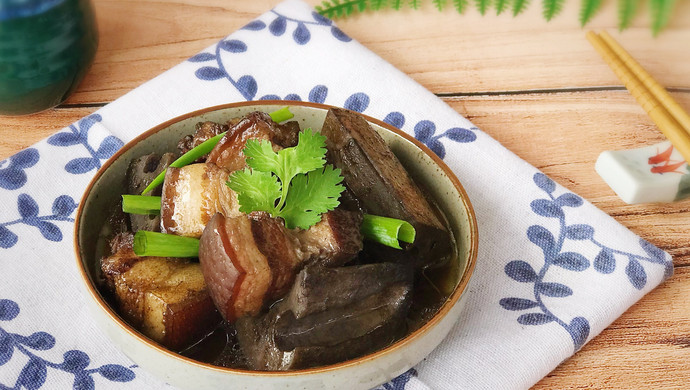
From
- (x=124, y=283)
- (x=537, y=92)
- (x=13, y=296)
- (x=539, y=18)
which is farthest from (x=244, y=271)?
(x=539, y=18)

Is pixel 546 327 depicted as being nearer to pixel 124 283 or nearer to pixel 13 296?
pixel 124 283

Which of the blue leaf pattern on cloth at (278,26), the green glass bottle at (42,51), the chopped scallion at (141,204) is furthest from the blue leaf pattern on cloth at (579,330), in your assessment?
the green glass bottle at (42,51)

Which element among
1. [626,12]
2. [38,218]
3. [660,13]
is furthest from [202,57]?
[660,13]

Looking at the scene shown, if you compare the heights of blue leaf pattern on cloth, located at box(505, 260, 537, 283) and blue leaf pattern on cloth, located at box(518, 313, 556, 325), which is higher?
blue leaf pattern on cloth, located at box(505, 260, 537, 283)

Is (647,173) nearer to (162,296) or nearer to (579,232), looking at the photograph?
(579,232)

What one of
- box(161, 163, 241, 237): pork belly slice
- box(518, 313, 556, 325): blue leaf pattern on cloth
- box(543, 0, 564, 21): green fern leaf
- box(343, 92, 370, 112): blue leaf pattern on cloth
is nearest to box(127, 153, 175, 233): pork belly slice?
box(161, 163, 241, 237): pork belly slice

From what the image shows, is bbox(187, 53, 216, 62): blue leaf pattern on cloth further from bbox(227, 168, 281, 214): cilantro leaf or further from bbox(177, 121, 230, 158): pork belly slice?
bbox(227, 168, 281, 214): cilantro leaf
